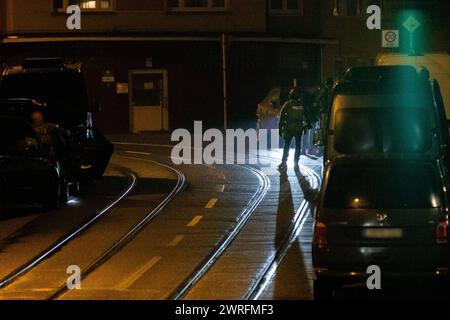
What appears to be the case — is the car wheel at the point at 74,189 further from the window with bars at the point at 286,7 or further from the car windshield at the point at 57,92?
the window with bars at the point at 286,7

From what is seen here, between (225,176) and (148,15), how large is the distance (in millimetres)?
16435

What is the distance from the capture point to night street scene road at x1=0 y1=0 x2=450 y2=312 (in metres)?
11.1

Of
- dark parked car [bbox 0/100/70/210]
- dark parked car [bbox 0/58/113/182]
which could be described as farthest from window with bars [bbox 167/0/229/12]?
dark parked car [bbox 0/100/70/210]

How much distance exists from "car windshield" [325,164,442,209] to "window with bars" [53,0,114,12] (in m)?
28.8

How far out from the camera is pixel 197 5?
130 ft

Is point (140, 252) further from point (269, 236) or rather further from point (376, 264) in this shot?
point (376, 264)

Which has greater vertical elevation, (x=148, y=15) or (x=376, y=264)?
(x=148, y=15)

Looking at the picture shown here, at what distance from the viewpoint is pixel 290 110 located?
2481 centimetres

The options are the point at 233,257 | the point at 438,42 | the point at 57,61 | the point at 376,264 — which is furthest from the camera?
the point at 438,42

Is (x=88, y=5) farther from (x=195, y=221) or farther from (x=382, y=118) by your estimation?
(x=382, y=118)

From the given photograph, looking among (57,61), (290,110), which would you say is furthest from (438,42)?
(57,61)

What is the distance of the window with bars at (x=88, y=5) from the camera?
39156 millimetres

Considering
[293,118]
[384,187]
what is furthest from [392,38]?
[384,187]

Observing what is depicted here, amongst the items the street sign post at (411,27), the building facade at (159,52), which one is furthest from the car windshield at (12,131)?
the building facade at (159,52)
